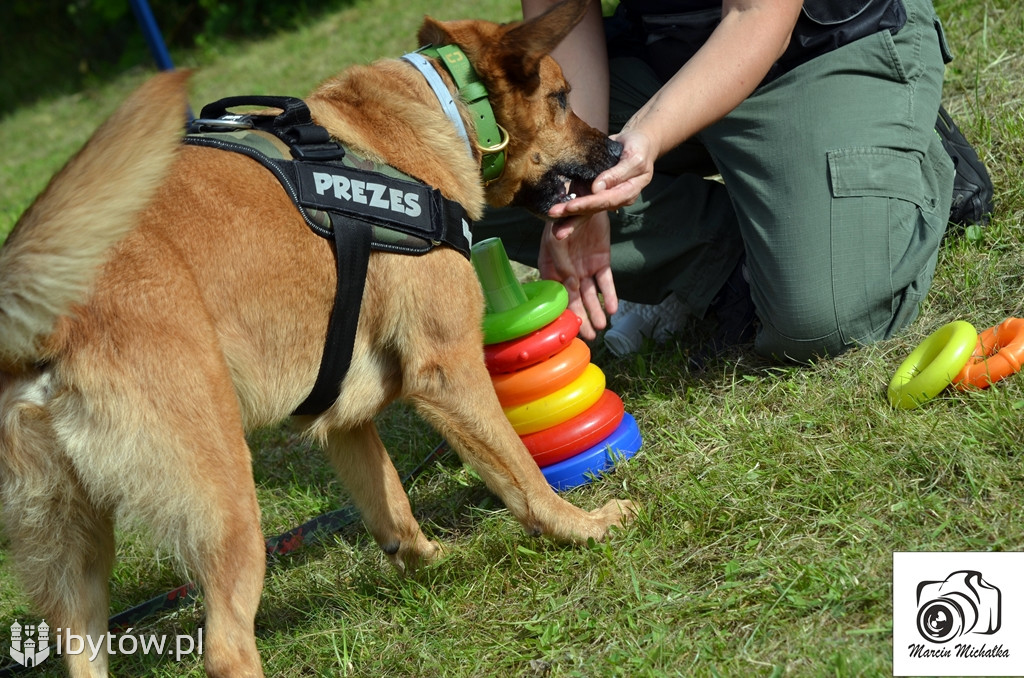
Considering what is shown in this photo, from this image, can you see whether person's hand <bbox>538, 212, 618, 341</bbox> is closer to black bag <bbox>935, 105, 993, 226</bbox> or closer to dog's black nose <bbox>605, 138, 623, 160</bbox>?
dog's black nose <bbox>605, 138, 623, 160</bbox>

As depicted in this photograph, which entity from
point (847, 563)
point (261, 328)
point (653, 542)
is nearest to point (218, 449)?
point (261, 328)

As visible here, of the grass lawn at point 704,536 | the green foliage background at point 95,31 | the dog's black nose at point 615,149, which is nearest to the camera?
the grass lawn at point 704,536

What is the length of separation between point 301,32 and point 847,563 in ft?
34.6

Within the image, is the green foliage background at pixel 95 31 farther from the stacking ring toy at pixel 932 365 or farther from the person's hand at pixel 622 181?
the stacking ring toy at pixel 932 365

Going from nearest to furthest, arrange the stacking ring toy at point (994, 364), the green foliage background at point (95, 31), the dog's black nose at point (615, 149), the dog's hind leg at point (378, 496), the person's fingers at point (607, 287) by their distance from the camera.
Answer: the stacking ring toy at point (994, 364)
the dog's hind leg at point (378, 496)
the dog's black nose at point (615, 149)
the person's fingers at point (607, 287)
the green foliage background at point (95, 31)

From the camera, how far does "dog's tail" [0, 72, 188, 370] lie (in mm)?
2092

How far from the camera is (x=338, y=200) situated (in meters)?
2.59

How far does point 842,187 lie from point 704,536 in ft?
4.62

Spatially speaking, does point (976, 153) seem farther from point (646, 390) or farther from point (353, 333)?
point (353, 333)

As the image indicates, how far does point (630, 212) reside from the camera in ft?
12.5

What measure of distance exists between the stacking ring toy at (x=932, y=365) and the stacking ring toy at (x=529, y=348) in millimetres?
1083

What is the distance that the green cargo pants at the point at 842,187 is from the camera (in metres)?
3.27

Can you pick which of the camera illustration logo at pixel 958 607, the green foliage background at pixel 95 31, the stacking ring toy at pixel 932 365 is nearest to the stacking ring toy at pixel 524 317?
the stacking ring toy at pixel 932 365

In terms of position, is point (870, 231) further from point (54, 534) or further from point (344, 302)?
point (54, 534)
